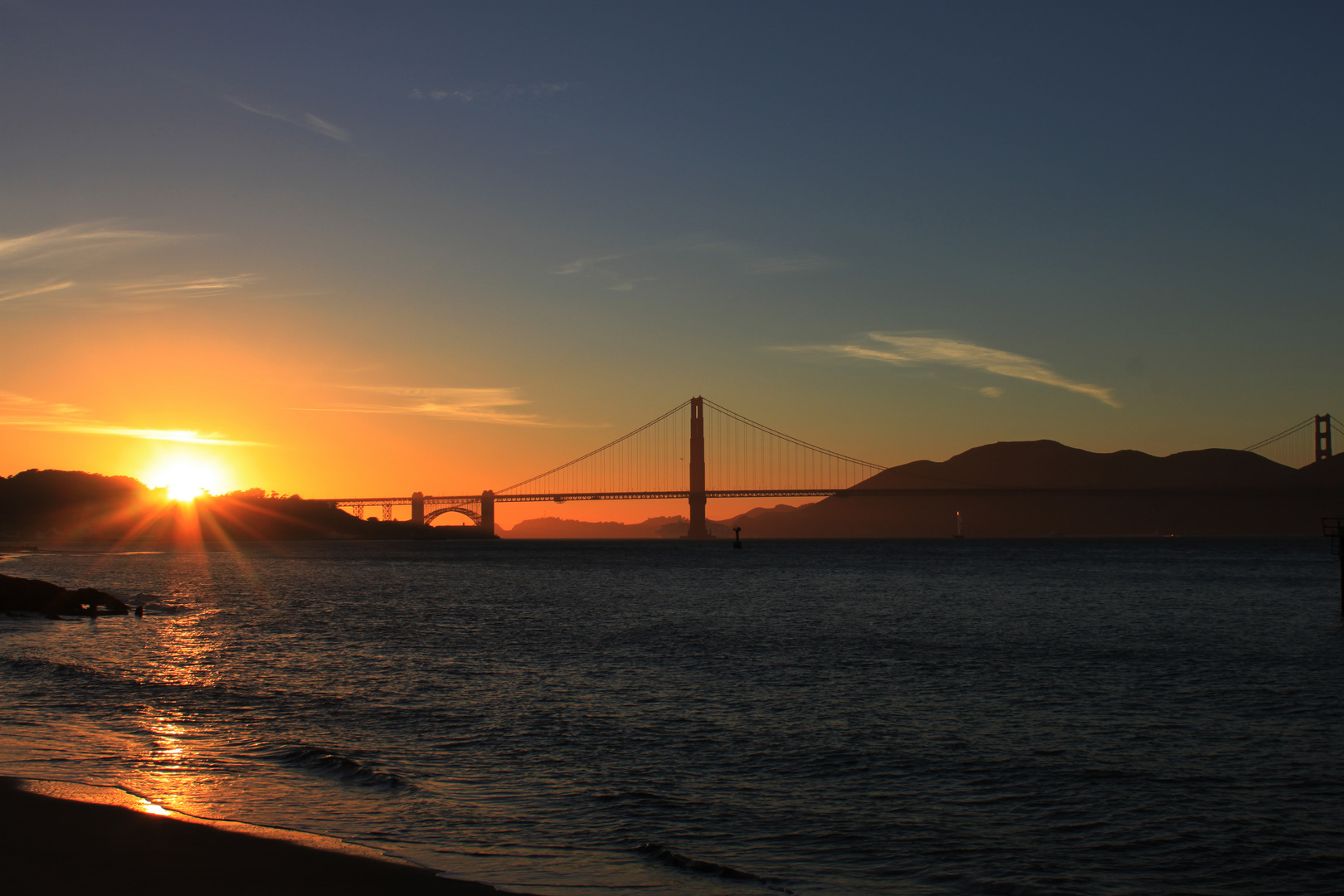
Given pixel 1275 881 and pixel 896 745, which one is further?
pixel 896 745

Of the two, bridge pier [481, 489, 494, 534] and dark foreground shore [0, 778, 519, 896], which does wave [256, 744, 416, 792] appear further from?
bridge pier [481, 489, 494, 534]

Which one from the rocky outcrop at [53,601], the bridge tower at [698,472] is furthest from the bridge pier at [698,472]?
the rocky outcrop at [53,601]

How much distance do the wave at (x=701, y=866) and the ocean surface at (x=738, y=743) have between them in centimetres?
3

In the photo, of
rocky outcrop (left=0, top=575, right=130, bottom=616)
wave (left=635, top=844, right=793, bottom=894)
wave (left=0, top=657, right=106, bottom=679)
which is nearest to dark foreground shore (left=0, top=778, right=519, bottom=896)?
wave (left=635, top=844, right=793, bottom=894)

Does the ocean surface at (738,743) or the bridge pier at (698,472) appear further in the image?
the bridge pier at (698,472)

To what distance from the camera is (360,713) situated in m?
16.2

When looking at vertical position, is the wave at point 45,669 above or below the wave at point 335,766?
below

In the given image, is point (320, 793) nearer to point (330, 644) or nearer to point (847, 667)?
point (847, 667)

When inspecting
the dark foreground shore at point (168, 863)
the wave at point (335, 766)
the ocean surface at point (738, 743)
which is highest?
the dark foreground shore at point (168, 863)

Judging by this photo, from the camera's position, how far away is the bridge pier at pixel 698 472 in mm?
154000

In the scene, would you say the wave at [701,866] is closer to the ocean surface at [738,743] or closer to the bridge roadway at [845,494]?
the ocean surface at [738,743]

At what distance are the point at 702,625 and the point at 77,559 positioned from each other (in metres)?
87.6

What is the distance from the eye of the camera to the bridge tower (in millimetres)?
154050

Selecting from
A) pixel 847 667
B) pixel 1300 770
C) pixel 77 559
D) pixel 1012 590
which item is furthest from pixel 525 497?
pixel 1300 770
